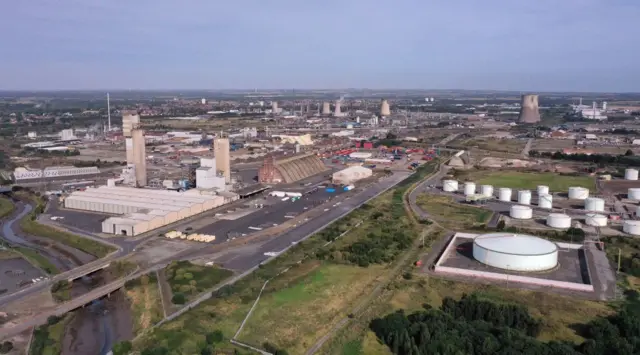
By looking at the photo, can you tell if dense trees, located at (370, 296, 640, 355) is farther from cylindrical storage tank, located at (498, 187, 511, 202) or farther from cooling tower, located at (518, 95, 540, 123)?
cooling tower, located at (518, 95, 540, 123)

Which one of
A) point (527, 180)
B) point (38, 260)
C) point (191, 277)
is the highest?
point (527, 180)

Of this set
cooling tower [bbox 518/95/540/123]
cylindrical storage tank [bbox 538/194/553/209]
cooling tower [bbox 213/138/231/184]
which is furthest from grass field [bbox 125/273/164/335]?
cooling tower [bbox 518/95/540/123]

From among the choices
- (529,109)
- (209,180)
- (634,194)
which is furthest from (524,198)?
(529,109)

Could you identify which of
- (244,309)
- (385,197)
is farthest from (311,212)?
(244,309)

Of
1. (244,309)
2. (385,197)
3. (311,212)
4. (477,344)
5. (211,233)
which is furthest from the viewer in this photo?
(385,197)

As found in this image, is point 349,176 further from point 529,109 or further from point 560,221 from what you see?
point 529,109

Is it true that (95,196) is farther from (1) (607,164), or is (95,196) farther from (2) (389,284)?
(1) (607,164)

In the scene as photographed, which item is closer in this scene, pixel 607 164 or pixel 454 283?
pixel 454 283
